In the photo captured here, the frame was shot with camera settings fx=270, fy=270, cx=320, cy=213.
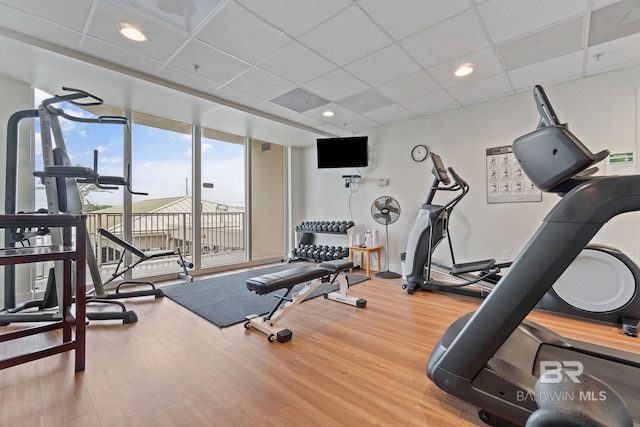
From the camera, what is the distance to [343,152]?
5.04 m

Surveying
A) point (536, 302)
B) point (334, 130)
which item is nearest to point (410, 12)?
point (536, 302)

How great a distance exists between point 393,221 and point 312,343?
2694mm

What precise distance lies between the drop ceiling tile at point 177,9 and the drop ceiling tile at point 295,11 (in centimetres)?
29

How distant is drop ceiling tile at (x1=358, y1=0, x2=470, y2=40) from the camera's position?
2.05 m

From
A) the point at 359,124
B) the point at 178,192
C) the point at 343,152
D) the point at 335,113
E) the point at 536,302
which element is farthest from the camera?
the point at 343,152

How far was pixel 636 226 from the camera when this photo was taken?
9.48 feet

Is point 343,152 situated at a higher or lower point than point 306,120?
lower

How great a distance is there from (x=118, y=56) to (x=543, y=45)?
4.11 meters

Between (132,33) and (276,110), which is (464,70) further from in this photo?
(132,33)

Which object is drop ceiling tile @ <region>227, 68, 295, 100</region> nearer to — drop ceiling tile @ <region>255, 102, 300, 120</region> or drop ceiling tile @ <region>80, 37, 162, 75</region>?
drop ceiling tile @ <region>255, 102, 300, 120</region>

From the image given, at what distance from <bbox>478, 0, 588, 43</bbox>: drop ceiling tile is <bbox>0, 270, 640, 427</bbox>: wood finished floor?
2.61 metres

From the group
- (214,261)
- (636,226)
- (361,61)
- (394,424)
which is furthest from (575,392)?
(214,261)

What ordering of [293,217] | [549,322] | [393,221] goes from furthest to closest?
[293,217] → [393,221] → [549,322]

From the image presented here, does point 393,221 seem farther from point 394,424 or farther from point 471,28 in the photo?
point 394,424
